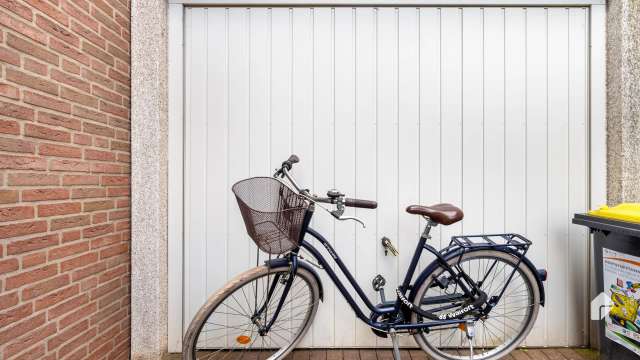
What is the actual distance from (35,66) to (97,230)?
816 mm

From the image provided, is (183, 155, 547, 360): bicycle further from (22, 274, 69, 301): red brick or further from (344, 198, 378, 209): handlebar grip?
(22, 274, 69, 301): red brick

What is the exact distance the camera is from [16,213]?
48.1 inches

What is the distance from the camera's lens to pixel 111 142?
1.74 metres

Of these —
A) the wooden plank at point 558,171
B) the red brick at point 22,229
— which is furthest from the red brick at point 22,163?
the wooden plank at point 558,171

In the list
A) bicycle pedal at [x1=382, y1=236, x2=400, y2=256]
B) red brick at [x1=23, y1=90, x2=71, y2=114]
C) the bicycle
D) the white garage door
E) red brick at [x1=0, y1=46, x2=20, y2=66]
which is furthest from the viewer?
the white garage door

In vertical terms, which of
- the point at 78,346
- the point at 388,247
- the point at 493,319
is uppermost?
the point at 388,247

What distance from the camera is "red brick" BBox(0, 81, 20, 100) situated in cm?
117

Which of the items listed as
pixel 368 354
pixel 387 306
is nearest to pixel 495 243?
pixel 387 306

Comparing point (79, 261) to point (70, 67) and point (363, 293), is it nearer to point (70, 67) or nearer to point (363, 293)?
point (70, 67)

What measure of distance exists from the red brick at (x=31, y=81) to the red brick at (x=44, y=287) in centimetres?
82

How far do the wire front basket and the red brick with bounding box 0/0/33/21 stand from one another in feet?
3.47

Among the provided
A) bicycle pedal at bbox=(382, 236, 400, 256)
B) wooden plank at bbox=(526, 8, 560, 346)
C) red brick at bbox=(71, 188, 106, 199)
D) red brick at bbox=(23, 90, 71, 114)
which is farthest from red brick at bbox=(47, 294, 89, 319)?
wooden plank at bbox=(526, 8, 560, 346)

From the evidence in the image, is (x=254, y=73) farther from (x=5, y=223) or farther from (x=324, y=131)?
(x=5, y=223)

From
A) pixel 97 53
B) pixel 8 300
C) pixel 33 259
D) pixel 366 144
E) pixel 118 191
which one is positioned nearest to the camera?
pixel 8 300
